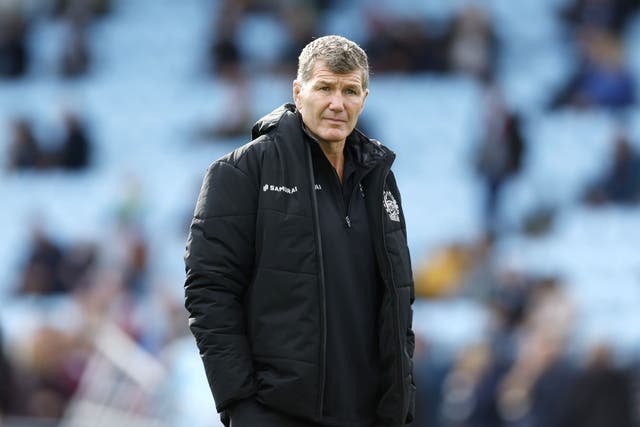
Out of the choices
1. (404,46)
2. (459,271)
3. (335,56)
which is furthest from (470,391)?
(335,56)

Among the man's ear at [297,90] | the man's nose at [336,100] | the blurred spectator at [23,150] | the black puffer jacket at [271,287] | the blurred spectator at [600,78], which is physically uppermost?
the blurred spectator at [600,78]

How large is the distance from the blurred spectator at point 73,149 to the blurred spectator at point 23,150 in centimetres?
26

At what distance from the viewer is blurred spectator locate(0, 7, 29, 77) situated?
1656 cm

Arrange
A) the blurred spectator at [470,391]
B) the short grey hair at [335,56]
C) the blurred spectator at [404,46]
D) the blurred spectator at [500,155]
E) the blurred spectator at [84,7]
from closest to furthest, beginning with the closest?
the short grey hair at [335,56] < the blurred spectator at [470,391] < the blurred spectator at [500,155] < the blurred spectator at [404,46] < the blurred spectator at [84,7]

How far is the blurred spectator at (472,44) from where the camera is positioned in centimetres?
1448

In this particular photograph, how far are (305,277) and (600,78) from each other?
10550 millimetres

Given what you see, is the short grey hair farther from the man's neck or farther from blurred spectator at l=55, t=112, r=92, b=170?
blurred spectator at l=55, t=112, r=92, b=170

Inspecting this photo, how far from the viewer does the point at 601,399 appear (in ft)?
34.3

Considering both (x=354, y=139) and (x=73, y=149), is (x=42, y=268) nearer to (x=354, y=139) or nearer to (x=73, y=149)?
(x=73, y=149)

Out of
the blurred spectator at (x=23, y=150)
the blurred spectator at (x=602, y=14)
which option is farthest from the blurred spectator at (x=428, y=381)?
the blurred spectator at (x=23, y=150)

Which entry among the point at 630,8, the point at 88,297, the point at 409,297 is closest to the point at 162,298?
the point at 88,297

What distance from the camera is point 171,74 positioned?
16.3 meters

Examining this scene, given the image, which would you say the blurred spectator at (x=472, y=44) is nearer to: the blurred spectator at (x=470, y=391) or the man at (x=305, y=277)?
the blurred spectator at (x=470, y=391)

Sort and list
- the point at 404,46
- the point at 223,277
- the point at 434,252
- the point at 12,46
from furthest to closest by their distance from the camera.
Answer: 1. the point at 12,46
2. the point at 404,46
3. the point at 434,252
4. the point at 223,277
